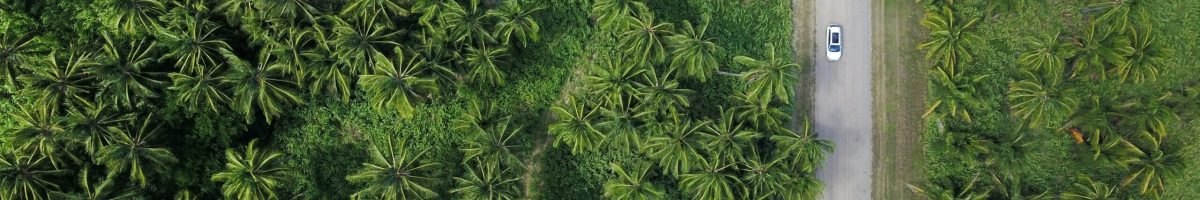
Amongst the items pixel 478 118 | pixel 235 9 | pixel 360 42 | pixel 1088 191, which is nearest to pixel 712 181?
pixel 478 118

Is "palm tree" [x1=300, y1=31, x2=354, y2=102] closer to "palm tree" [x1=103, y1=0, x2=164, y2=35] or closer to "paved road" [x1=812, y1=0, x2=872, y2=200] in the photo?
"palm tree" [x1=103, y1=0, x2=164, y2=35]

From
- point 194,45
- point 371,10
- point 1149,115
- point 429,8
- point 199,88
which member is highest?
point 371,10

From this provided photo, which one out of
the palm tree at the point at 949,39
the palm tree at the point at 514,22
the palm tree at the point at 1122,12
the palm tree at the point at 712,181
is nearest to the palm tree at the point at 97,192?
the palm tree at the point at 514,22

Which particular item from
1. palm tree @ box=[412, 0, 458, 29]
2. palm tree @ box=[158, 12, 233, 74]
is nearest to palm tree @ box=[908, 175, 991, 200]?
palm tree @ box=[412, 0, 458, 29]

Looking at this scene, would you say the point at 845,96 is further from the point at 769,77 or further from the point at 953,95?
the point at 769,77

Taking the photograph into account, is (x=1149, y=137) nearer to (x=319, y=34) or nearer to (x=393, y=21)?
(x=393, y=21)

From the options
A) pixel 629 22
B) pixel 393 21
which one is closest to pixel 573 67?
pixel 629 22

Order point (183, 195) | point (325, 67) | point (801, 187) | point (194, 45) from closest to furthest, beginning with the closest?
1. point (194, 45)
2. point (183, 195)
3. point (325, 67)
4. point (801, 187)
